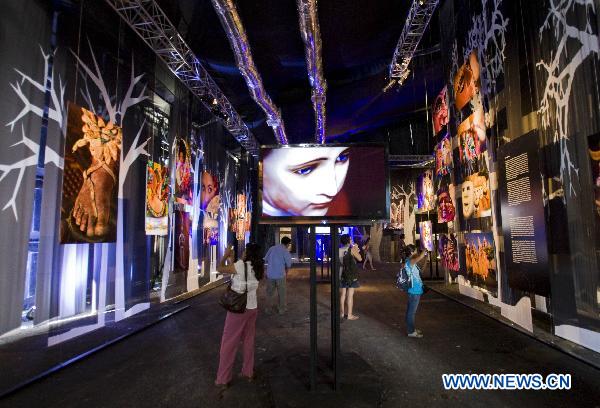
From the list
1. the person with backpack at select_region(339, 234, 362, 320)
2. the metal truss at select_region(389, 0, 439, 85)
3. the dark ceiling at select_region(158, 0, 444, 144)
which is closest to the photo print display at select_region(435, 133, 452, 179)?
the metal truss at select_region(389, 0, 439, 85)

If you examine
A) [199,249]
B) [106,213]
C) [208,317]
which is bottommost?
[208,317]

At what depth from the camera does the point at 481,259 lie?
25.1 feet

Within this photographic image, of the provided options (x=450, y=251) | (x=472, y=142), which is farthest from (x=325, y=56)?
(x=450, y=251)

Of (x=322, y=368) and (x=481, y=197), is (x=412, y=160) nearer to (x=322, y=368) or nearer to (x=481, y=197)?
(x=481, y=197)

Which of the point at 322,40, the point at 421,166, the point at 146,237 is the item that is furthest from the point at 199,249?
the point at 421,166

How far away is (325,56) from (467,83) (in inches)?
150

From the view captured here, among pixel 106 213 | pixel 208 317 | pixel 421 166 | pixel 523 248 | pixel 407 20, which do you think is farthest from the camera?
pixel 421 166

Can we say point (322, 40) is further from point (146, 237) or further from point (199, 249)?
point (199, 249)

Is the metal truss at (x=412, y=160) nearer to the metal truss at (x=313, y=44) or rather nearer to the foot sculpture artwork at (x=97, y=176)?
the metal truss at (x=313, y=44)

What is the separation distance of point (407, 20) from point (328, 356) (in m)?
→ 7.50

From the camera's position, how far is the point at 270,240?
2353 centimetres

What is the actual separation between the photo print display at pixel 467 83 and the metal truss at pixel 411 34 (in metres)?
1.32

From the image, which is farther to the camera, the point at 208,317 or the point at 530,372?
the point at 208,317

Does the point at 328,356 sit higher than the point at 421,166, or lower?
lower
